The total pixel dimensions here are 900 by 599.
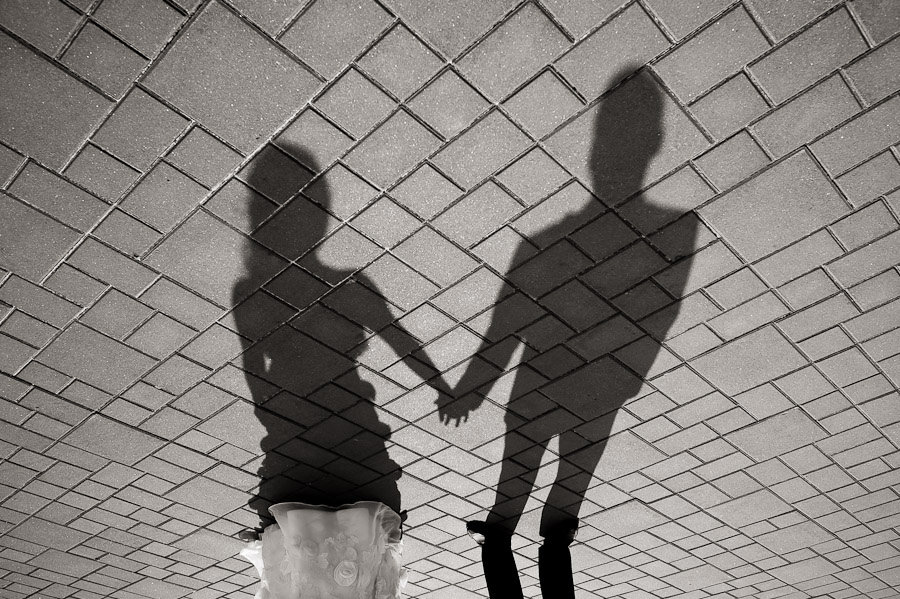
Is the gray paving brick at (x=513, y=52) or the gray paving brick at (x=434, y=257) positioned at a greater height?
the gray paving brick at (x=513, y=52)

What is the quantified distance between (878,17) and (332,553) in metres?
3.72

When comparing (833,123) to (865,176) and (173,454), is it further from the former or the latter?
(173,454)

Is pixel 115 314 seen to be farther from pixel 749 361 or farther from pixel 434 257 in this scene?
pixel 749 361

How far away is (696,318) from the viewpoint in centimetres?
335

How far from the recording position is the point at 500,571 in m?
4.69

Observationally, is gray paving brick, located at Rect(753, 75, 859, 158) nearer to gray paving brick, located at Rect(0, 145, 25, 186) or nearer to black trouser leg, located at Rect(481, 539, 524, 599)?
gray paving brick, located at Rect(0, 145, 25, 186)

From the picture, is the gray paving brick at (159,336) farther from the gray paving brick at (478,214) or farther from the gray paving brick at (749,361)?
the gray paving brick at (749,361)

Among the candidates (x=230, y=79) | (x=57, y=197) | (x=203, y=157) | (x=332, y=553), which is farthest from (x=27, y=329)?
(x=332, y=553)

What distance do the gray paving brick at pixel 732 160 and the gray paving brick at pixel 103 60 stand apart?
2.17 m

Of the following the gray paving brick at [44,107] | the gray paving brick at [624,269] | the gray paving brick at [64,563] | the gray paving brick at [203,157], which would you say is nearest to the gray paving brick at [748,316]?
the gray paving brick at [624,269]

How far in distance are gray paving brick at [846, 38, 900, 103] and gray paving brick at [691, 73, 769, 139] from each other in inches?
12.7

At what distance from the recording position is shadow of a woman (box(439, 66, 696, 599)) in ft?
8.80

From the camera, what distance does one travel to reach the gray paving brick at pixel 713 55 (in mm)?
2342

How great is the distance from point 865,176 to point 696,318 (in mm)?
966
